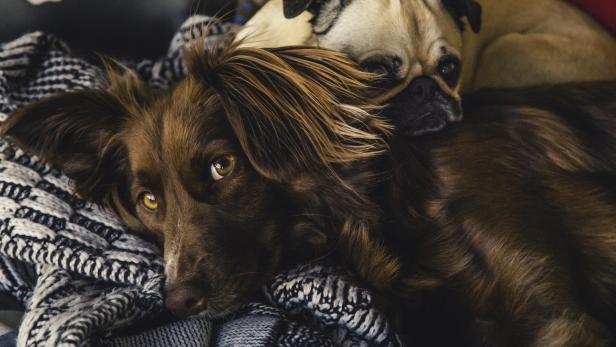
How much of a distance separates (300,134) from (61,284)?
62cm

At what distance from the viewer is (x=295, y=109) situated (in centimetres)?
134

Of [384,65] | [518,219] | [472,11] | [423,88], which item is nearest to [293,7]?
[384,65]

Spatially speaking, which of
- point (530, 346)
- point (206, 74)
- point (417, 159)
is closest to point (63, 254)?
point (206, 74)

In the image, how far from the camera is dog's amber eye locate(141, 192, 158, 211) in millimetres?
1418

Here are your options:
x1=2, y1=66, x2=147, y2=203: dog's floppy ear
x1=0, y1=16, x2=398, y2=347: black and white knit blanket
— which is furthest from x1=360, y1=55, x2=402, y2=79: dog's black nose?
x1=2, y1=66, x2=147, y2=203: dog's floppy ear

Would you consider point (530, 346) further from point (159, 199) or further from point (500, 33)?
point (500, 33)

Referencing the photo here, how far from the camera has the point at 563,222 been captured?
1.32 metres

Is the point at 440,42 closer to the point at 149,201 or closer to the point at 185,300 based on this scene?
the point at 149,201

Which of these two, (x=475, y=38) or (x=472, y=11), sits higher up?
(x=472, y=11)

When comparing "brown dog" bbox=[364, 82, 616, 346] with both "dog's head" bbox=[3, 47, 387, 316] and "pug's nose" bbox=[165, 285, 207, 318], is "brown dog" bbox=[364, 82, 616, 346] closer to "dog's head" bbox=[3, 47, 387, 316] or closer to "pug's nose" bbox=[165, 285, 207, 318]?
"dog's head" bbox=[3, 47, 387, 316]

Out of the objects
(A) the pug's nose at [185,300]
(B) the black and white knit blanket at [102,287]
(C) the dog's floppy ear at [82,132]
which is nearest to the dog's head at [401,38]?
(B) the black and white knit blanket at [102,287]

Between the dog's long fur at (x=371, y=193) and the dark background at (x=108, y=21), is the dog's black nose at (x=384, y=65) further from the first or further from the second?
the dark background at (x=108, y=21)

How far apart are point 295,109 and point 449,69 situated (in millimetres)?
670

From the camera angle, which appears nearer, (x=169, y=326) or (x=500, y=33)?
(x=169, y=326)
